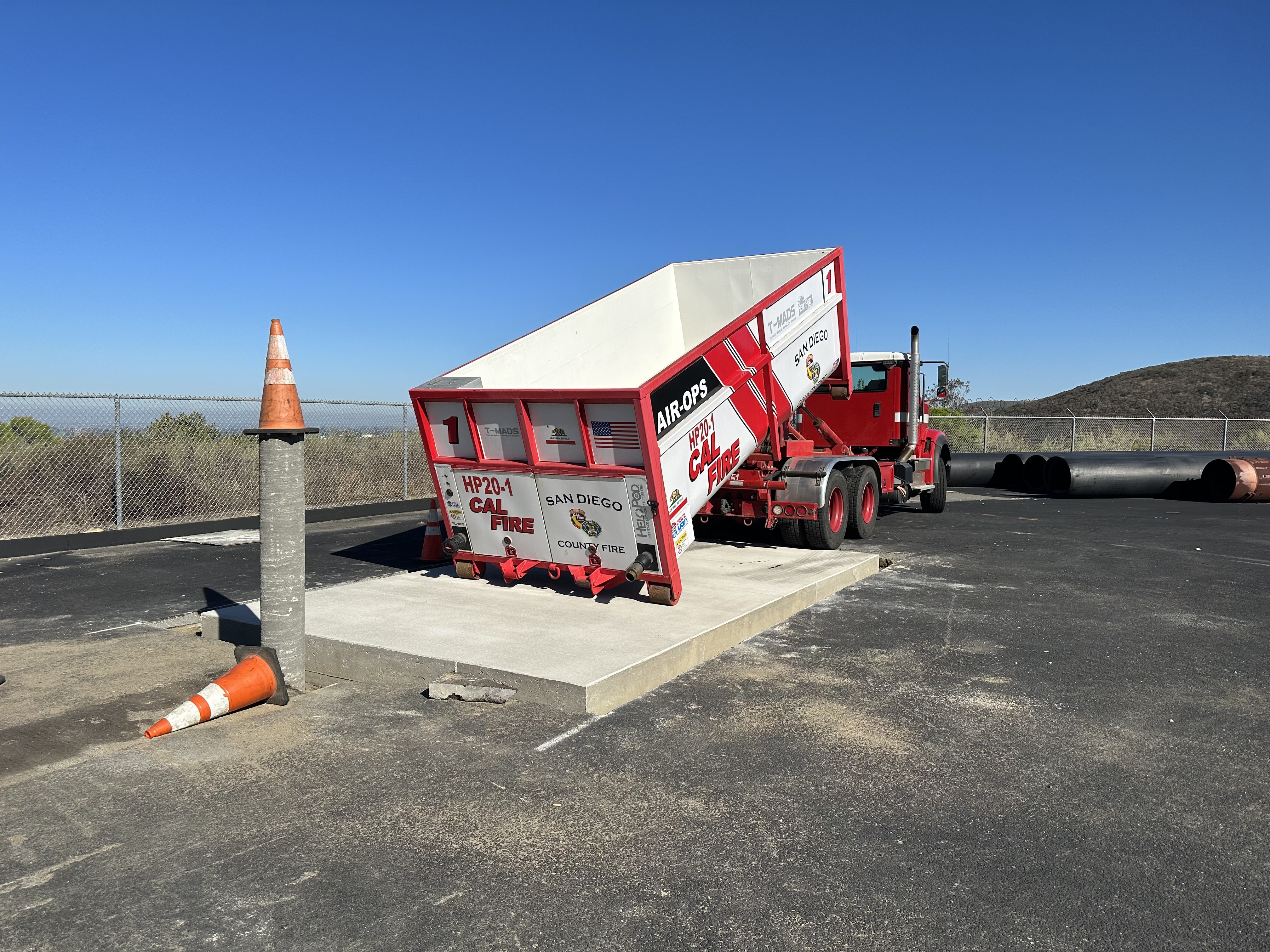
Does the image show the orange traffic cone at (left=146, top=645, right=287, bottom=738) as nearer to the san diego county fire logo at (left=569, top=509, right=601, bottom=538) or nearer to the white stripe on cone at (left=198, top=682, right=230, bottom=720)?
the white stripe on cone at (left=198, top=682, right=230, bottom=720)

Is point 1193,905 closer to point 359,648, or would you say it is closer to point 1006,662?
point 1006,662

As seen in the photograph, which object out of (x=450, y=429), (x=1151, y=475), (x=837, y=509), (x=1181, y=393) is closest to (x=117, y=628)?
(x=450, y=429)

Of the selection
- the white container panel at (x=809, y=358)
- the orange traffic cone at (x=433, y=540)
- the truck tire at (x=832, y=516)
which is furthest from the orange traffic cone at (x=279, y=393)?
the truck tire at (x=832, y=516)

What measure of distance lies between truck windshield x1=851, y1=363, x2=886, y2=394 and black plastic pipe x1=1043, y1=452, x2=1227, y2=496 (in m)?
8.26

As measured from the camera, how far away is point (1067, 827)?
380 centimetres

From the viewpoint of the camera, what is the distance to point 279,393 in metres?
5.48

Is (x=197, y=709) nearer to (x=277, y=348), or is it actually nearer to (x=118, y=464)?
(x=277, y=348)

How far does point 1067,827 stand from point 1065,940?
92 cm

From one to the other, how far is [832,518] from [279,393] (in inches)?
282

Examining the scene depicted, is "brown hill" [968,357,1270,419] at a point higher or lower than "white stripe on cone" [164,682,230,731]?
higher

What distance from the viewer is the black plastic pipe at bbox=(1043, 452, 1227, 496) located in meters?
19.7

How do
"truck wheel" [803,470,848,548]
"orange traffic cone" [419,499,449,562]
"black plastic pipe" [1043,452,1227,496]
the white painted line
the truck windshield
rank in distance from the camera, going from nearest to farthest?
"orange traffic cone" [419,499,449,562]
"truck wheel" [803,470,848,548]
the white painted line
the truck windshield
"black plastic pipe" [1043,452,1227,496]

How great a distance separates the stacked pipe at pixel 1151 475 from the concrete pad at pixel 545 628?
1342cm

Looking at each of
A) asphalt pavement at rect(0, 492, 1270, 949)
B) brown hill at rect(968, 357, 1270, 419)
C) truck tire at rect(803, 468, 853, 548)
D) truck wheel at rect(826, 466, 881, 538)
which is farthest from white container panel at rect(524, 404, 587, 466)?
brown hill at rect(968, 357, 1270, 419)
